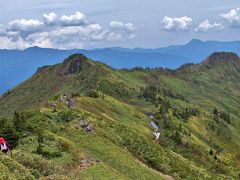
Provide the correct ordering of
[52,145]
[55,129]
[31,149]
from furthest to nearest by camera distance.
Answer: [55,129] → [52,145] → [31,149]

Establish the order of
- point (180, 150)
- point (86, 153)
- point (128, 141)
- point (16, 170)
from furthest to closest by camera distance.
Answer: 1. point (180, 150)
2. point (128, 141)
3. point (86, 153)
4. point (16, 170)

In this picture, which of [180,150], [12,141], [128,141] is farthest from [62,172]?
[180,150]

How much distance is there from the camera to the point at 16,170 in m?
40.3

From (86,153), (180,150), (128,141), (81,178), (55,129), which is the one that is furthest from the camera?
(180,150)

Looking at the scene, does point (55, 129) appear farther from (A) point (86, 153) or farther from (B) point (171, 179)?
(B) point (171, 179)

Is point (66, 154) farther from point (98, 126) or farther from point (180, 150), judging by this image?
point (180, 150)

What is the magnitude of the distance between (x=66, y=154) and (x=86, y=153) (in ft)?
26.0

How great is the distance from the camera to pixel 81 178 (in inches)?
1954

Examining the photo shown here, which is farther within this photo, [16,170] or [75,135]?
[75,135]

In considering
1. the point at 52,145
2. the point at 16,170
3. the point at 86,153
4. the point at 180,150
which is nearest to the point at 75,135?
the point at 86,153

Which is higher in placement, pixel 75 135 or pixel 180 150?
pixel 75 135

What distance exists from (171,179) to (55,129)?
22.3 m

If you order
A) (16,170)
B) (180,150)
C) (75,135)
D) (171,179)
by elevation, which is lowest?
(180,150)

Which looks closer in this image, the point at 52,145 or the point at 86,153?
the point at 52,145
